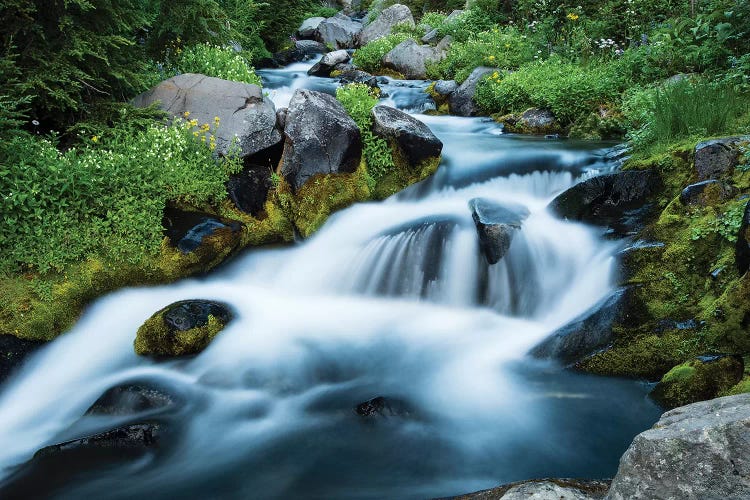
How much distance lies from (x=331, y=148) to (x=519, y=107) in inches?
205

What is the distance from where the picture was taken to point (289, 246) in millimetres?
6730

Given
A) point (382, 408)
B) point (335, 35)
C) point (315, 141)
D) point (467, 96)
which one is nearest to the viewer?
point (382, 408)

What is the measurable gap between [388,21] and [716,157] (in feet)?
55.8

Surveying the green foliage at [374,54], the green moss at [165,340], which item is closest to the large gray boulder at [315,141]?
the green moss at [165,340]

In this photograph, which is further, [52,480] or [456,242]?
[456,242]

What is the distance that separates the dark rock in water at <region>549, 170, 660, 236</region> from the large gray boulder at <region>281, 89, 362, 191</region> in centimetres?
282

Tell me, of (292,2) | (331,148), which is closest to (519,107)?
(331,148)

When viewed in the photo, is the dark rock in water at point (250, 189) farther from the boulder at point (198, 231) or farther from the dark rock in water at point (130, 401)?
the dark rock in water at point (130, 401)

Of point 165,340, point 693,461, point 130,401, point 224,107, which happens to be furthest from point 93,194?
point 693,461

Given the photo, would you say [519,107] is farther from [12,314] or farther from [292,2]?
[292,2]

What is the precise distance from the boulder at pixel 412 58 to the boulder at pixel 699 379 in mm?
12425

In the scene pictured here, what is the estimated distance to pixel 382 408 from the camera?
4.17m

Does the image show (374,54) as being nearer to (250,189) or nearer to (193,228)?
(250,189)

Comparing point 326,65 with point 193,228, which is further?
point 326,65
